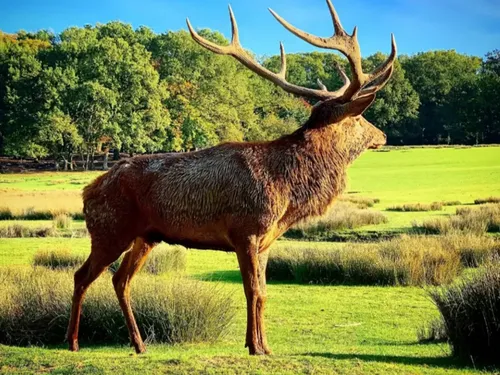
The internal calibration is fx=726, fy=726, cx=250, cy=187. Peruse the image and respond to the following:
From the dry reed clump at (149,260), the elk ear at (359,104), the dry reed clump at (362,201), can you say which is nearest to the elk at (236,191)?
the elk ear at (359,104)

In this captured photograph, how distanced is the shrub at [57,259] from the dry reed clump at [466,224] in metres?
10.0

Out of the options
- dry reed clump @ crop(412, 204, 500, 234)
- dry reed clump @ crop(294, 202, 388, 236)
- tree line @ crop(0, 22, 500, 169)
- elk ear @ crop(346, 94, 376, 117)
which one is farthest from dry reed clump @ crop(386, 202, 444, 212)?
tree line @ crop(0, 22, 500, 169)

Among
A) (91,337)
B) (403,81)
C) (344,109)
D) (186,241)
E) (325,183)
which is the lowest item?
(91,337)

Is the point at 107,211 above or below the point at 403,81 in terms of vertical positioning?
below

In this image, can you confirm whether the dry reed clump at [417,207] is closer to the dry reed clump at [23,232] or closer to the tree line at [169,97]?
the dry reed clump at [23,232]

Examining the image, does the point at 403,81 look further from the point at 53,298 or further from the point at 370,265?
the point at 53,298

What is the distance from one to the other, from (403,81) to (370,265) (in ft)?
193

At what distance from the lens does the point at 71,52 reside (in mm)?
61688

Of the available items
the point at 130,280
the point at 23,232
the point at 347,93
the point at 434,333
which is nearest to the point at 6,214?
the point at 23,232

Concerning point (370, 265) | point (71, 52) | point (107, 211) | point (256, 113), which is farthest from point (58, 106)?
point (107, 211)

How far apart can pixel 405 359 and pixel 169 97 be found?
62837 millimetres

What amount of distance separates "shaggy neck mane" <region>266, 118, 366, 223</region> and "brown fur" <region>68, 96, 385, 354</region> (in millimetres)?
11

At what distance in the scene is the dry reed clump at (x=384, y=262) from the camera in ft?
45.4

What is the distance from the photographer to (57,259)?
50.1ft
